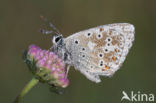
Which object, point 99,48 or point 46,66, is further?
point 99,48

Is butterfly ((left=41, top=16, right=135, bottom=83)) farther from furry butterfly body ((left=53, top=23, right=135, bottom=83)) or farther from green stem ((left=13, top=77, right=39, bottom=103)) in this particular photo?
green stem ((left=13, top=77, right=39, bottom=103))

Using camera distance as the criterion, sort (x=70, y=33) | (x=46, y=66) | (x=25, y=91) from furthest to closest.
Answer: (x=70, y=33) → (x=46, y=66) → (x=25, y=91)

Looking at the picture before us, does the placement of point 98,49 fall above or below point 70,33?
above

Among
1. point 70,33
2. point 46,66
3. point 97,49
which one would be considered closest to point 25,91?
point 46,66

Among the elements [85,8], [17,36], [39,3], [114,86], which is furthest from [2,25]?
[114,86]

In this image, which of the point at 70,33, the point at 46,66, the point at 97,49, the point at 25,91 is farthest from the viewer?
the point at 70,33

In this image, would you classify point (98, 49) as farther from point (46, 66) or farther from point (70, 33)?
point (70, 33)

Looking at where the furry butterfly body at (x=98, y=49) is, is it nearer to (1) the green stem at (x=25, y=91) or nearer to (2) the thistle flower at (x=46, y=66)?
(2) the thistle flower at (x=46, y=66)

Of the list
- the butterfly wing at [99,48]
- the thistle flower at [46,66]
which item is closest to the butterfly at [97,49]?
the butterfly wing at [99,48]
